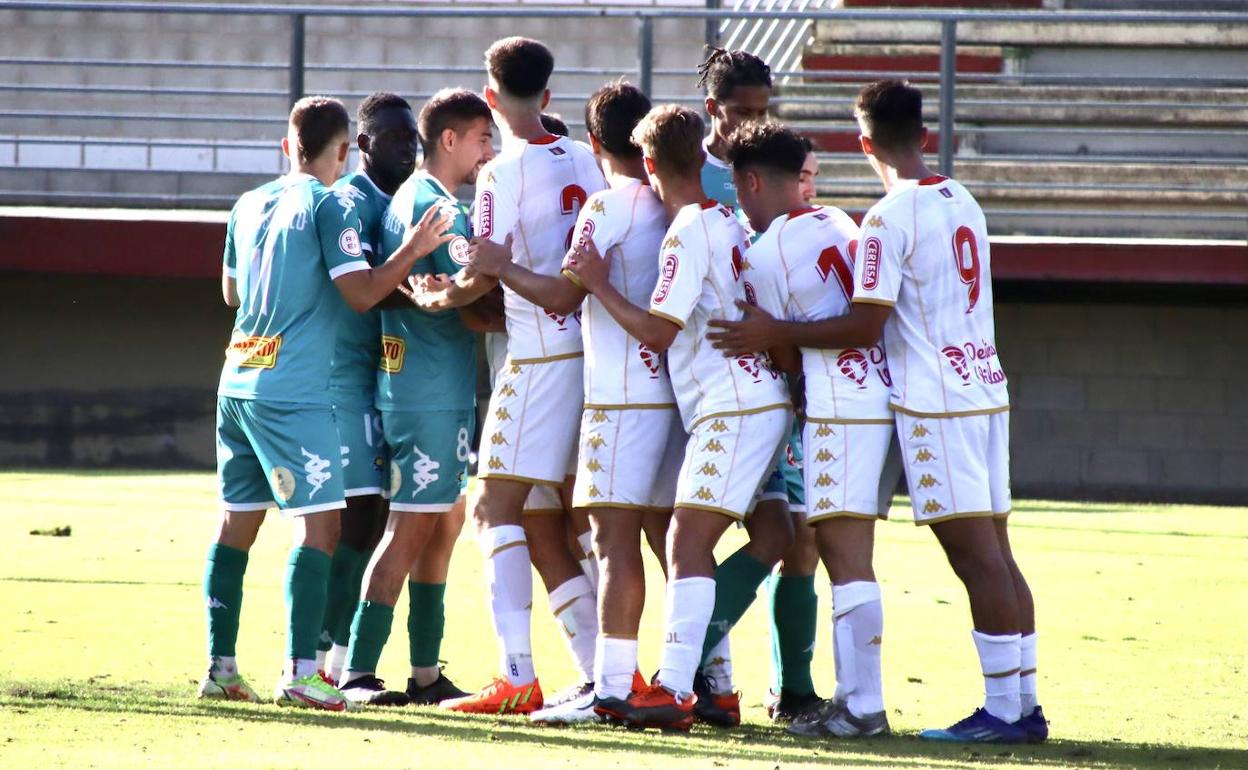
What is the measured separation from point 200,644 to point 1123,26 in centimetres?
1314

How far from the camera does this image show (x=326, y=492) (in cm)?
554

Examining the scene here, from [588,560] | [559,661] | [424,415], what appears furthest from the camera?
[559,661]

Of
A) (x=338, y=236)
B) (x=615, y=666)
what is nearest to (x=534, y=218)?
(x=338, y=236)

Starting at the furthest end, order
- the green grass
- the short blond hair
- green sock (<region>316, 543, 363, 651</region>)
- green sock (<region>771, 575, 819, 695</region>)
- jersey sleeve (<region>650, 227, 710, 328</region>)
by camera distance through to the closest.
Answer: green sock (<region>316, 543, 363, 651</region>), green sock (<region>771, 575, 819, 695</region>), the short blond hair, jersey sleeve (<region>650, 227, 710, 328</region>), the green grass

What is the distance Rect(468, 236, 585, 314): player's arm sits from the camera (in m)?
5.43

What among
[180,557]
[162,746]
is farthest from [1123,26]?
[162,746]

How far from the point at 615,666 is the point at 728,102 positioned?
2.02 m

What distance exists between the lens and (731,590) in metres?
5.59

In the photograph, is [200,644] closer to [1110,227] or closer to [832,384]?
[832,384]

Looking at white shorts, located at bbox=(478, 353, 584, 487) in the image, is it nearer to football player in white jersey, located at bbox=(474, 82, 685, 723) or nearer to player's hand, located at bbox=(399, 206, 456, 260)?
football player in white jersey, located at bbox=(474, 82, 685, 723)

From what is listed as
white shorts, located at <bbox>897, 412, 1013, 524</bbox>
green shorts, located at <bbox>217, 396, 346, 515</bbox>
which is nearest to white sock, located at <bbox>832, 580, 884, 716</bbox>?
white shorts, located at <bbox>897, 412, 1013, 524</bbox>

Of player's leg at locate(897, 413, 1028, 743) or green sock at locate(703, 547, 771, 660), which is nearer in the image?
player's leg at locate(897, 413, 1028, 743)

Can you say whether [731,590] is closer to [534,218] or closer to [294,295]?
[534,218]

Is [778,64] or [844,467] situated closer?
[844,467]
